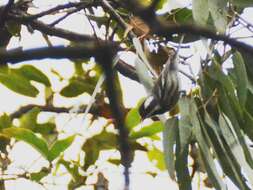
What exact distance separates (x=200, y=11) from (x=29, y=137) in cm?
41

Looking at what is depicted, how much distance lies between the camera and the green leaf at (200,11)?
1038 millimetres

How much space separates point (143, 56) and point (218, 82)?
0.21 metres

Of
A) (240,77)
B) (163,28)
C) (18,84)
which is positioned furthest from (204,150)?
(163,28)

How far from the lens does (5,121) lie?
4.29ft

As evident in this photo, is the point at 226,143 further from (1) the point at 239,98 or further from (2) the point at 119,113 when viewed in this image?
(2) the point at 119,113

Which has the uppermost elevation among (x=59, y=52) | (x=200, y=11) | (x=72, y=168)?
(x=200, y=11)

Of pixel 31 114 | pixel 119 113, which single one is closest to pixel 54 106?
pixel 31 114

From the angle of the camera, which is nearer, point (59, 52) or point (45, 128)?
point (59, 52)

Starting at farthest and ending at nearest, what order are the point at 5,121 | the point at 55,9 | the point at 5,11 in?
the point at 5,121 < the point at 55,9 < the point at 5,11

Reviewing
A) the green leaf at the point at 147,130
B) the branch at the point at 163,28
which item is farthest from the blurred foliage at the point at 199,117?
the branch at the point at 163,28

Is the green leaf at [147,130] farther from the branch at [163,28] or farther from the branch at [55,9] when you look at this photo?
the branch at [163,28]

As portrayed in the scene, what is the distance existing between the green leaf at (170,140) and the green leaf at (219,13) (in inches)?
6.9

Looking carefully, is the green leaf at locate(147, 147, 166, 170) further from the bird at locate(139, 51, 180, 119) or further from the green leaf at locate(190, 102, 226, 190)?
the bird at locate(139, 51, 180, 119)

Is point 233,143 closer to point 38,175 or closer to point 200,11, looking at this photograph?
point 200,11
